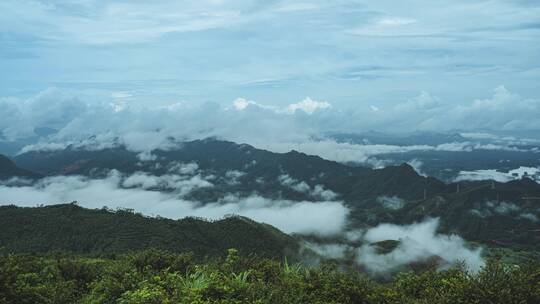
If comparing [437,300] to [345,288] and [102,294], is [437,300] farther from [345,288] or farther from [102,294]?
[102,294]

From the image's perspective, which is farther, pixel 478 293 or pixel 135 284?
pixel 135 284

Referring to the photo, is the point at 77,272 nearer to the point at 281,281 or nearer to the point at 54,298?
the point at 54,298

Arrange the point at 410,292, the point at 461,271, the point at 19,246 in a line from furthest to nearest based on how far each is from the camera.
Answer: the point at 19,246
the point at 410,292
the point at 461,271

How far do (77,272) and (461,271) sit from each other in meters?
20.3

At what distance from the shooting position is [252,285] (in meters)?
17.8

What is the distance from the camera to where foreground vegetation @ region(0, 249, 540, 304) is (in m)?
16.7

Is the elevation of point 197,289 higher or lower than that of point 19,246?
higher

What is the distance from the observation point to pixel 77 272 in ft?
82.0

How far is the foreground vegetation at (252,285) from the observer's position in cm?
1672

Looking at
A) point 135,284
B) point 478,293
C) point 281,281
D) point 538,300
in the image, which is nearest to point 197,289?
point 135,284

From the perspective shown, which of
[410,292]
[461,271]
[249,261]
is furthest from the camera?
[249,261]

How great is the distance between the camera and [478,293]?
16797mm

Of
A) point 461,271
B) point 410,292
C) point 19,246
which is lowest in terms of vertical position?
point 19,246

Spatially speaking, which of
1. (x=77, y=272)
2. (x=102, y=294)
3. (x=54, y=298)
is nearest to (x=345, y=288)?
(x=102, y=294)
